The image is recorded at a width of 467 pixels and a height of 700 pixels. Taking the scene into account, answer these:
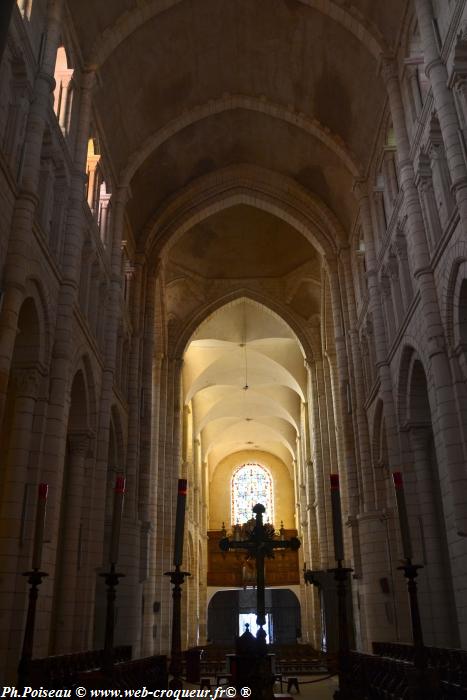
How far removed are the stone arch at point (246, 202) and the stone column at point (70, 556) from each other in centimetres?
1086

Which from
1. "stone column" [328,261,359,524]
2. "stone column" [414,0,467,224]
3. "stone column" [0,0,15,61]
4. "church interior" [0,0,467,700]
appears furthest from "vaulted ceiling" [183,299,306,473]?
"stone column" [0,0,15,61]

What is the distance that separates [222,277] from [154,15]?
1552 centimetres

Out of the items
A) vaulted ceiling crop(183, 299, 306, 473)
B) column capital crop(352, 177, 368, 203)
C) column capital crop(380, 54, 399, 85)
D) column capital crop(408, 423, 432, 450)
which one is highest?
vaulted ceiling crop(183, 299, 306, 473)

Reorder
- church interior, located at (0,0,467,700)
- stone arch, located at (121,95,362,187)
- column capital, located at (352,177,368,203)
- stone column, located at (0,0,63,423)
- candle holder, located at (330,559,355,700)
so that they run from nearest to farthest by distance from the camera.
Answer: candle holder, located at (330,559,355,700), stone column, located at (0,0,63,423), church interior, located at (0,0,467,700), column capital, located at (352,177,368,203), stone arch, located at (121,95,362,187)

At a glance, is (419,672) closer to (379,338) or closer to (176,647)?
(176,647)

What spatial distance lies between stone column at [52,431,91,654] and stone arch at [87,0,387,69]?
33.8ft

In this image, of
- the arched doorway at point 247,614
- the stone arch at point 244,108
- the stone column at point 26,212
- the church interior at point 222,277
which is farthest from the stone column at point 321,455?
the arched doorway at point 247,614

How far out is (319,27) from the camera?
18734 mm

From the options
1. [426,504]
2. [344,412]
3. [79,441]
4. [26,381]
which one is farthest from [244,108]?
[426,504]

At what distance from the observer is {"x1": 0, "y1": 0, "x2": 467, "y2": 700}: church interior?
11938 mm

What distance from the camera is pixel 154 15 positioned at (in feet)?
59.6

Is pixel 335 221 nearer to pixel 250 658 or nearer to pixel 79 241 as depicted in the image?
pixel 79 241

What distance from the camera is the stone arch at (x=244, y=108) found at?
68.9 ft

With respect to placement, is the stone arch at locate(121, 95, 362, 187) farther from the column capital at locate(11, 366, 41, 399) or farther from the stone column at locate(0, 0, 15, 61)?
the stone column at locate(0, 0, 15, 61)
